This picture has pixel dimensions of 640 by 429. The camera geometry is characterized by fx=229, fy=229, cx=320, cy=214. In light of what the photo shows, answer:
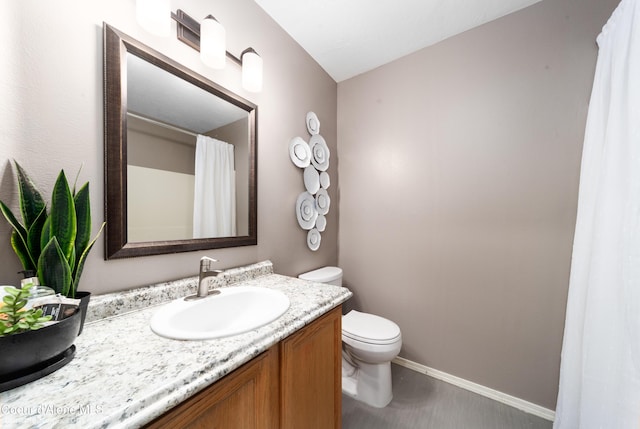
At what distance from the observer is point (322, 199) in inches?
75.7

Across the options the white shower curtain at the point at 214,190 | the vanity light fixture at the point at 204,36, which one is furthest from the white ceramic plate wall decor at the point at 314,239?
the vanity light fixture at the point at 204,36

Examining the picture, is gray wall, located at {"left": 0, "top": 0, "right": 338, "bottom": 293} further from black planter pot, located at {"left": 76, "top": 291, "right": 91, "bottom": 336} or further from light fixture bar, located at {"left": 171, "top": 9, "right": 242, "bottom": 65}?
black planter pot, located at {"left": 76, "top": 291, "right": 91, "bottom": 336}

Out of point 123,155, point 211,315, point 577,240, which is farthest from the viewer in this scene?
point 577,240

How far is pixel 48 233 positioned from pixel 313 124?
1.59 m

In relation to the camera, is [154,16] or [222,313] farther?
[222,313]

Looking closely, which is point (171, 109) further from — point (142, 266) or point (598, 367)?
point (598, 367)

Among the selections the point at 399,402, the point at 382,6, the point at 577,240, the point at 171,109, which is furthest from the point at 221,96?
the point at 399,402

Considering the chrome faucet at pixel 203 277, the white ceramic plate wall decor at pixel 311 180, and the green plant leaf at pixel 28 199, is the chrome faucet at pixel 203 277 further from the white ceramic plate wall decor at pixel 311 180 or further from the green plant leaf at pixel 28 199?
the white ceramic plate wall decor at pixel 311 180

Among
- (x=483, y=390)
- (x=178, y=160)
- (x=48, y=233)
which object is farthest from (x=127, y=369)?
(x=483, y=390)

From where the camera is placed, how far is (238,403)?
0.62 metres

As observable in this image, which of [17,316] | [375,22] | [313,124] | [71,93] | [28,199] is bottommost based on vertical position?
[17,316]

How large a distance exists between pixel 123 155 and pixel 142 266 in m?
0.43

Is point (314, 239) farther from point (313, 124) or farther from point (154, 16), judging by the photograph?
point (154, 16)

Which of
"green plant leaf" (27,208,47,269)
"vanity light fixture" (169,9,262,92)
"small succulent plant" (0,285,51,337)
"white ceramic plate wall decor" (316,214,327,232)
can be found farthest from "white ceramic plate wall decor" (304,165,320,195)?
"small succulent plant" (0,285,51,337)
